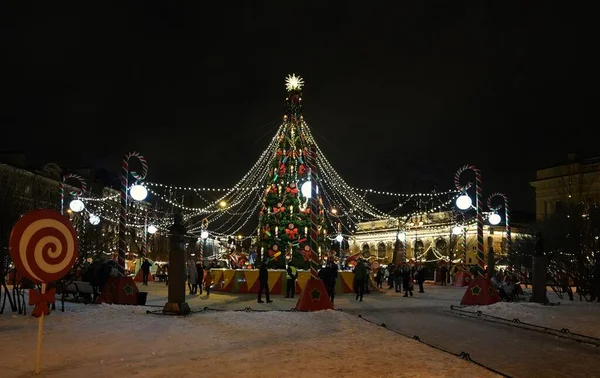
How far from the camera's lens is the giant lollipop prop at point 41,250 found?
25.5 ft

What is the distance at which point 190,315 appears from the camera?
1566cm

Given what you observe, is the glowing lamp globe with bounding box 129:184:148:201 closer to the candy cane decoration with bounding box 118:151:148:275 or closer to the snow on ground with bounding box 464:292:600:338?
the candy cane decoration with bounding box 118:151:148:275

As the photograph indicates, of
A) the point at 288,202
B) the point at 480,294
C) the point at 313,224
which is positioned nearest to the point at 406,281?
the point at 288,202

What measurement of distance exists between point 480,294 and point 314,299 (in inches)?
252

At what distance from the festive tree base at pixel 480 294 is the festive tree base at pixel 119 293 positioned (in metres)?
11.0

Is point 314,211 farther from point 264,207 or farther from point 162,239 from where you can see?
point 162,239

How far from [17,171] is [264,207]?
121 ft

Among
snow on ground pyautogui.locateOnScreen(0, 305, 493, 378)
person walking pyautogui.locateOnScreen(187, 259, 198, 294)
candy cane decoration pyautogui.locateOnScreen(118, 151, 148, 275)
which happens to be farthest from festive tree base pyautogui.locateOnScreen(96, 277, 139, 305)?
person walking pyautogui.locateOnScreen(187, 259, 198, 294)

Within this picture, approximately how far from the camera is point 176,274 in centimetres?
1583

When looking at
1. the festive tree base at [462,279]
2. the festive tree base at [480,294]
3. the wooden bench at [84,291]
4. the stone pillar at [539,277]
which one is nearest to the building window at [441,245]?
the festive tree base at [462,279]

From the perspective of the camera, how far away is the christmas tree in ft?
95.5

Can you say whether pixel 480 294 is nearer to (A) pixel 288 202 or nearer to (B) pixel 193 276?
(A) pixel 288 202

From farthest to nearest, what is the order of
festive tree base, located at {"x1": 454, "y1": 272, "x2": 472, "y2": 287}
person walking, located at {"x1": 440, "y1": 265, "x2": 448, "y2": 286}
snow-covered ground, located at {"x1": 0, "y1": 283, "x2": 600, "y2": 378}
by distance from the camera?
person walking, located at {"x1": 440, "y1": 265, "x2": 448, "y2": 286}, festive tree base, located at {"x1": 454, "y1": 272, "x2": 472, "y2": 287}, snow-covered ground, located at {"x1": 0, "y1": 283, "x2": 600, "y2": 378}

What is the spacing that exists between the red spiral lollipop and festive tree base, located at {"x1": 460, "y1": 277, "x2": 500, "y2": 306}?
14853 millimetres
